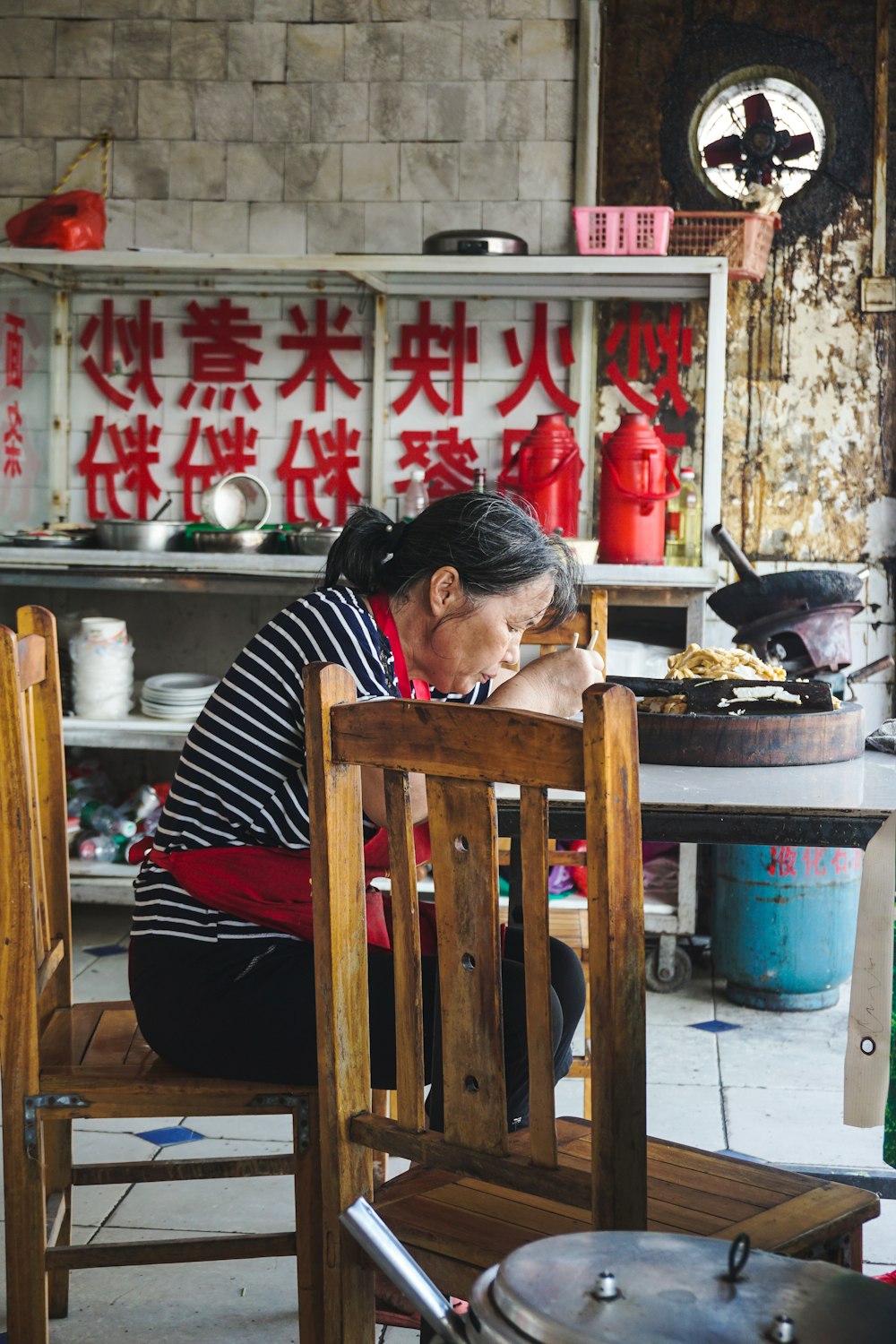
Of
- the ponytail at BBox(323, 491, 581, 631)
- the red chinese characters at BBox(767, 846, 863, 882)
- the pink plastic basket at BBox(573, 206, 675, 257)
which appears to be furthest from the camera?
the pink plastic basket at BBox(573, 206, 675, 257)

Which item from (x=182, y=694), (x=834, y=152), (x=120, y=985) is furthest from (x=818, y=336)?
(x=120, y=985)

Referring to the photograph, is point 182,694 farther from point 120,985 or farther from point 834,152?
point 834,152

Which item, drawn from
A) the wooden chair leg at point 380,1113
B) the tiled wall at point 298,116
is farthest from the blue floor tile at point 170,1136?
the tiled wall at point 298,116

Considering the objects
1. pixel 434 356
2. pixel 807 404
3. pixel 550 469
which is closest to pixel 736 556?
pixel 550 469

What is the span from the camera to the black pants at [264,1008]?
180 cm

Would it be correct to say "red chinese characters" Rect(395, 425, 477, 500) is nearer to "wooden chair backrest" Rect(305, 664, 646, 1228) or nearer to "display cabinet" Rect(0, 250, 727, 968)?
"display cabinet" Rect(0, 250, 727, 968)

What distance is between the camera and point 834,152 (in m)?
4.50

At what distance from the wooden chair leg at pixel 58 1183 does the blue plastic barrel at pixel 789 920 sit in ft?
6.84

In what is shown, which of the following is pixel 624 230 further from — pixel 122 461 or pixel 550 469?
pixel 122 461

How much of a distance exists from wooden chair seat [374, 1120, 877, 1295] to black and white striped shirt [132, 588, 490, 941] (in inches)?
20.2

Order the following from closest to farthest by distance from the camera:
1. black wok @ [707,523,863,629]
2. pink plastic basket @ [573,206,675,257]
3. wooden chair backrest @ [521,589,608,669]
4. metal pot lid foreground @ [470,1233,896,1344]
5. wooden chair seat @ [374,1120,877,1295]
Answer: metal pot lid foreground @ [470,1233,896,1344], wooden chair seat @ [374,1120,877,1295], wooden chair backrest @ [521,589,608,669], black wok @ [707,523,863,629], pink plastic basket @ [573,206,675,257]

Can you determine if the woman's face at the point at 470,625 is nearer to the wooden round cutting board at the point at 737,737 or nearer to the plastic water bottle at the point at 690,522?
the wooden round cutting board at the point at 737,737

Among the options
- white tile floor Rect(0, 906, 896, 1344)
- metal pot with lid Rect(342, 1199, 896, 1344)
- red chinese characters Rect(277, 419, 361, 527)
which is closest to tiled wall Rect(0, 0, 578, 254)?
red chinese characters Rect(277, 419, 361, 527)

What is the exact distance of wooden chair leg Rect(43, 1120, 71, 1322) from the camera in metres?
2.31
